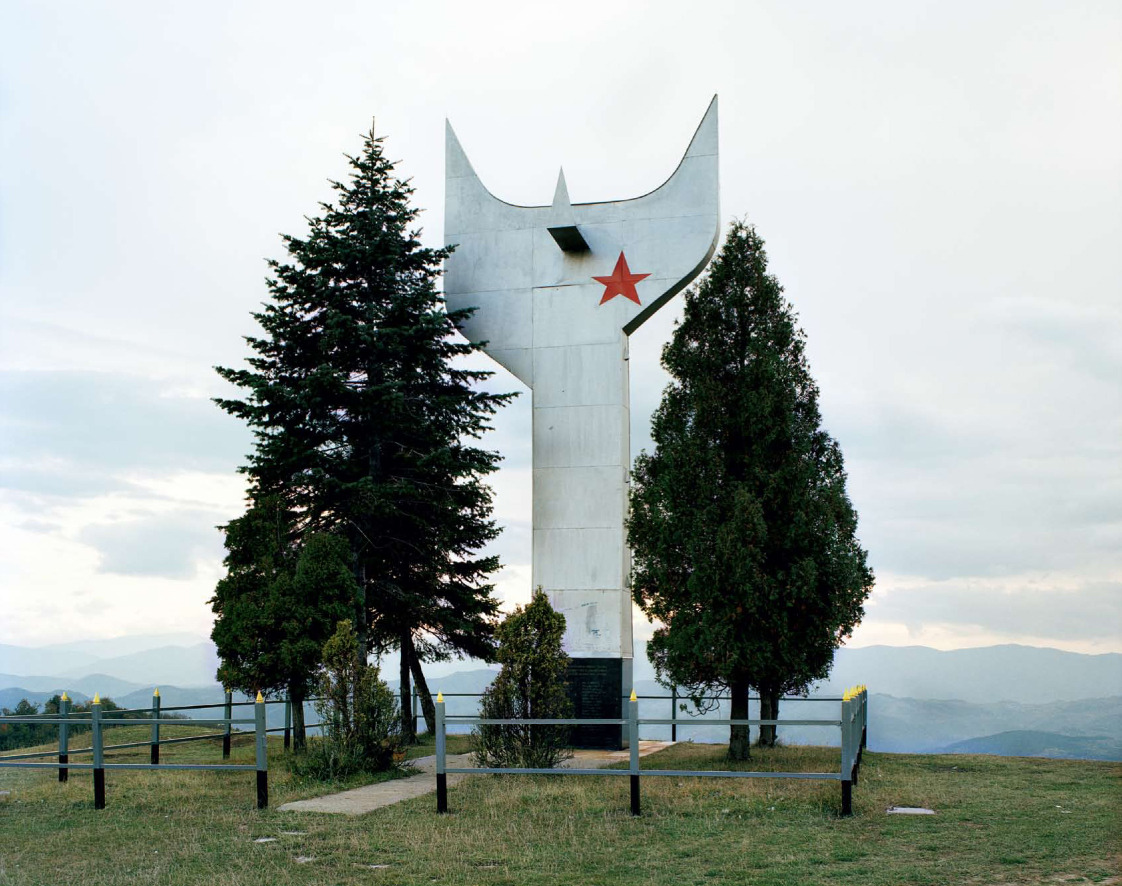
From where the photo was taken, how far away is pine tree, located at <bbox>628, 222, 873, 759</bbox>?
15.0m

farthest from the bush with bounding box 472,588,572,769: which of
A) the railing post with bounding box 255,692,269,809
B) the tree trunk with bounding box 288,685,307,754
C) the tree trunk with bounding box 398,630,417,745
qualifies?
the tree trunk with bounding box 398,630,417,745

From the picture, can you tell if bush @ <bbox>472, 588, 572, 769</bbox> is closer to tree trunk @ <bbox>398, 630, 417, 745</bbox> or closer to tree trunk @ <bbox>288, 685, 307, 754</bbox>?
tree trunk @ <bbox>288, 685, 307, 754</bbox>

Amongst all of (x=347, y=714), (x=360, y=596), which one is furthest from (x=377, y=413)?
(x=347, y=714)

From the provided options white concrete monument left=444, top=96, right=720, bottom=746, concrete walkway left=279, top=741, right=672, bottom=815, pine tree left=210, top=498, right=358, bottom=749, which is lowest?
concrete walkway left=279, top=741, right=672, bottom=815

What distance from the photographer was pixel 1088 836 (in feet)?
30.8

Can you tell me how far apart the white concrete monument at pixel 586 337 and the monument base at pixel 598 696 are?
0.08ft

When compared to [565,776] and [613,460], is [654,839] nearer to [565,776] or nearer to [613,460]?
[565,776]

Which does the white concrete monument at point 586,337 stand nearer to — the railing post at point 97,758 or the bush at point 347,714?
the bush at point 347,714

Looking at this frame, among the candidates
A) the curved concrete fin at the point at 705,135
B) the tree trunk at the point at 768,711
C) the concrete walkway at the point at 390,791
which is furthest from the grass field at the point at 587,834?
the curved concrete fin at the point at 705,135

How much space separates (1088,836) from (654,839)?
3.78 meters

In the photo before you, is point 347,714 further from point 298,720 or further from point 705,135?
point 705,135

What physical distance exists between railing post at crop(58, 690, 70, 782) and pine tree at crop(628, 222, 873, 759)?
8.03 m

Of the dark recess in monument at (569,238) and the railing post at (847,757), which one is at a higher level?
the dark recess in monument at (569,238)

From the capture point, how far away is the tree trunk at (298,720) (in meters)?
17.1
